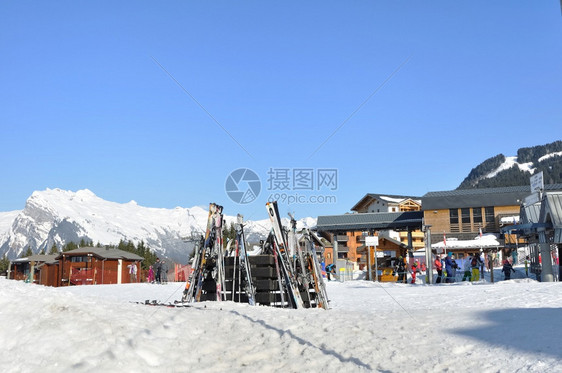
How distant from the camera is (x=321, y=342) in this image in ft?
25.9

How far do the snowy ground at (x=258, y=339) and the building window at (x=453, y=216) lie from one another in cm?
4885

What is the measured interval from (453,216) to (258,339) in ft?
170

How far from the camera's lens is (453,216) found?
2233 inches

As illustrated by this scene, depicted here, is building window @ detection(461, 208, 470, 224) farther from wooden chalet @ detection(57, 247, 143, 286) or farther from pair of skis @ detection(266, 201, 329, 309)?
pair of skis @ detection(266, 201, 329, 309)

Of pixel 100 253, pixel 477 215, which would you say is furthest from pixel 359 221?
pixel 100 253

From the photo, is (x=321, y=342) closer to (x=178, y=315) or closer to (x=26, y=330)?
(x=178, y=315)

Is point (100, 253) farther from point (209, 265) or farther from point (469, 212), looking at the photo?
point (469, 212)

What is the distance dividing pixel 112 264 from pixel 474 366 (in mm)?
39584

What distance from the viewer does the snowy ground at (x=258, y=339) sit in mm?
6719

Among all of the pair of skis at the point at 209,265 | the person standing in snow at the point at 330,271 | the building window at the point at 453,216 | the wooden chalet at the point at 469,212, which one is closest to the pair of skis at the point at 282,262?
the pair of skis at the point at 209,265

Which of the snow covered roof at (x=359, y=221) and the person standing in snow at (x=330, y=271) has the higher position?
the snow covered roof at (x=359, y=221)

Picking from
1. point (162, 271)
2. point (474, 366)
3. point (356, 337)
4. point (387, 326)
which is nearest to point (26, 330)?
point (356, 337)

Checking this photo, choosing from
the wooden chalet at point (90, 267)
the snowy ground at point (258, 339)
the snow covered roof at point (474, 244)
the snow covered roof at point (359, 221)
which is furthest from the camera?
the snow covered roof at point (474, 244)

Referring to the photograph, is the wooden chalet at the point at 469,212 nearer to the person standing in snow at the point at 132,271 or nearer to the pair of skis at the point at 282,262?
the person standing in snow at the point at 132,271
